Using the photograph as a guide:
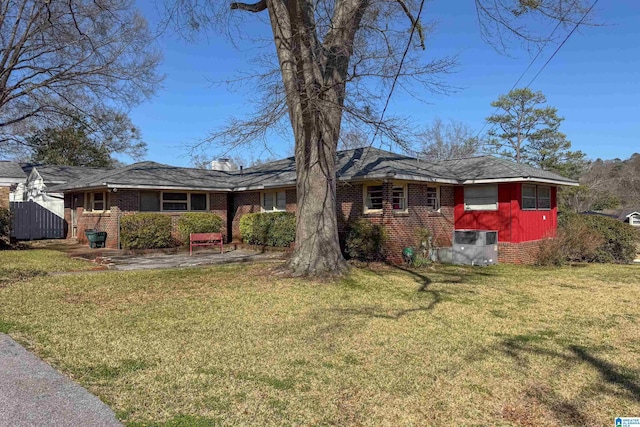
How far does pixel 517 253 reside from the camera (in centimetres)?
1520

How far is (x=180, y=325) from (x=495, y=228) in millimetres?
12466

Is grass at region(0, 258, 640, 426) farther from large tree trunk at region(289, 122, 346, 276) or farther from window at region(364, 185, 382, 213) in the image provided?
window at region(364, 185, 382, 213)

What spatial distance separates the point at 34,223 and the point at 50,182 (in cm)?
307

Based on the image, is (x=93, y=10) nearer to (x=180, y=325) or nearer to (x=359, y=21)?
(x=359, y=21)

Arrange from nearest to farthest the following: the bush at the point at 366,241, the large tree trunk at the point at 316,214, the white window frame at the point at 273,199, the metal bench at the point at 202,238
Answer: the large tree trunk at the point at 316,214 → the bush at the point at 366,241 → the metal bench at the point at 202,238 → the white window frame at the point at 273,199

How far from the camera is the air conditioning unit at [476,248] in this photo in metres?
14.7

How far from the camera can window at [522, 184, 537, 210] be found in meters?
15.6

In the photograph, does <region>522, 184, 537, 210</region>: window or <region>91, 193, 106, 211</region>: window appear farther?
<region>91, 193, 106, 211</region>: window

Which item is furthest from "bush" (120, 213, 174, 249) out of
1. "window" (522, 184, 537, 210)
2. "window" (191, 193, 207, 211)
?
"window" (522, 184, 537, 210)

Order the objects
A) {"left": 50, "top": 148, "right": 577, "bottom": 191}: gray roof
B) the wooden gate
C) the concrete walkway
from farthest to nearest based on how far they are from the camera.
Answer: the wooden gate → {"left": 50, "top": 148, "right": 577, "bottom": 191}: gray roof → the concrete walkway

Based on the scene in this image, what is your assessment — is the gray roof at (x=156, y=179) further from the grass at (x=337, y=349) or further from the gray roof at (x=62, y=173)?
the grass at (x=337, y=349)

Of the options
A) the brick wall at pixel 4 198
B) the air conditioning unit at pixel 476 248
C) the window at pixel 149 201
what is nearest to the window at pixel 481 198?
the air conditioning unit at pixel 476 248

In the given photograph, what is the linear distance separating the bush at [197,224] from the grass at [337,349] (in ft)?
25.5

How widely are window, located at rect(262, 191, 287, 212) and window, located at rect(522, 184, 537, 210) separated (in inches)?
356
